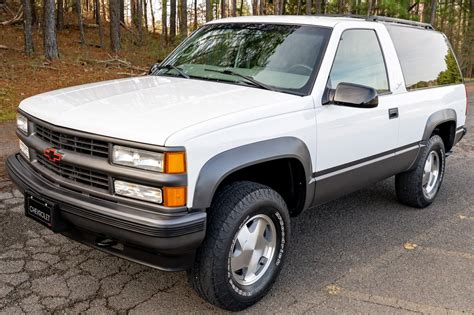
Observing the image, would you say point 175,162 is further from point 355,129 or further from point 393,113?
point 393,113

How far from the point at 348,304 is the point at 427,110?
2.41 m

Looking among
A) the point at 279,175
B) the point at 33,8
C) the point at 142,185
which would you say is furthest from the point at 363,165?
the point at 33,8

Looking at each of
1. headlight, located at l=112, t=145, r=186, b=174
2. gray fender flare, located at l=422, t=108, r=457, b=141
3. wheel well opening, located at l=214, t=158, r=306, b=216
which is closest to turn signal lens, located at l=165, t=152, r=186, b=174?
headlight, located at l=112, t=145, r=186, b=174

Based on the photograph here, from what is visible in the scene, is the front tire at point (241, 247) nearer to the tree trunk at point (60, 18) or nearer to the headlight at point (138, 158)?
the headlight at point (138, 158)

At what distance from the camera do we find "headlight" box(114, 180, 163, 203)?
2631 millimetres

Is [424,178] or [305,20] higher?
[305,20]

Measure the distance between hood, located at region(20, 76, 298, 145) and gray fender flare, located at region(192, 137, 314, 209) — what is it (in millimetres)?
244

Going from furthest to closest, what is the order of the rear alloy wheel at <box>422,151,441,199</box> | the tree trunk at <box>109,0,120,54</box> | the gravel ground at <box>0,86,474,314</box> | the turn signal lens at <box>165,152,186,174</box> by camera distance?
the tree trunk at <box>109,0,120,54</box>
the rear alloy wheel at <box>422,151,441,199</box>
the gravel ground at <box>0,86,474,314</box>
the turn signal lens at <box>165,152,186,174</box>

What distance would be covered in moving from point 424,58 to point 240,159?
304 centimetres

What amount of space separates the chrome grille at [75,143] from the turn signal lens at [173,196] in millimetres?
427

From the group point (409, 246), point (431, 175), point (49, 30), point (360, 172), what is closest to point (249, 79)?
point (360, 172)

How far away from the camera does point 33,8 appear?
920 inches

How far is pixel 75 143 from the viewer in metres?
2.87

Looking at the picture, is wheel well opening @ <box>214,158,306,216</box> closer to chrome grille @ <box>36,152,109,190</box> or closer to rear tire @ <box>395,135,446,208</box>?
chrome grille @ <box>36,152,109,190</box>
